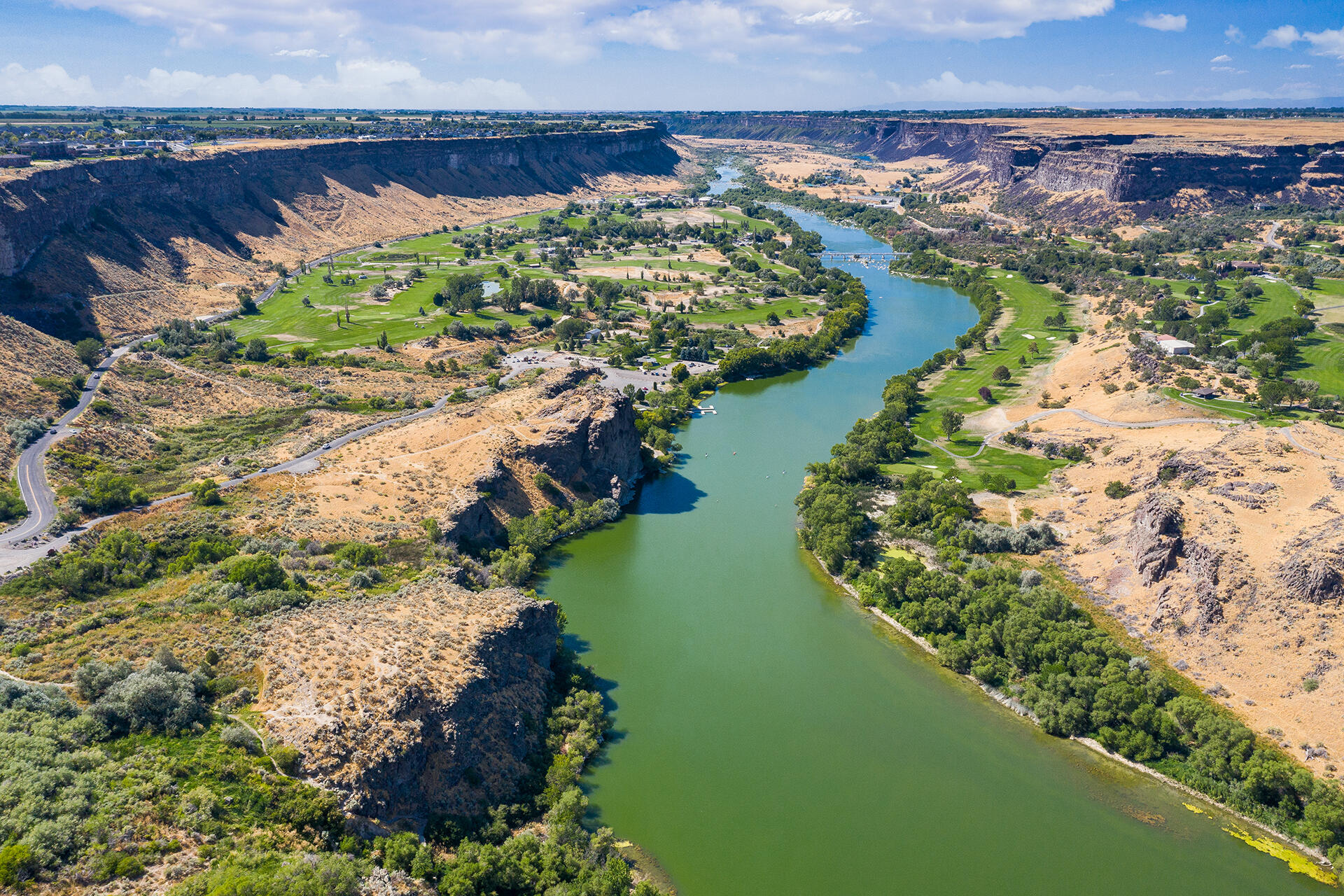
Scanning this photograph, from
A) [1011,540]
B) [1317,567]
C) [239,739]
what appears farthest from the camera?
[1011,540]

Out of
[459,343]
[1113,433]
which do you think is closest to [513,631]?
[1113,433]

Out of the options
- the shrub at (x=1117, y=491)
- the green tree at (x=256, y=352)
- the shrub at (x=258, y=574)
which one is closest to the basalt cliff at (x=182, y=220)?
the green tree at (x=256, y=352)

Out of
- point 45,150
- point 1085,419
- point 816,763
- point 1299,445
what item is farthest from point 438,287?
point 1299,445

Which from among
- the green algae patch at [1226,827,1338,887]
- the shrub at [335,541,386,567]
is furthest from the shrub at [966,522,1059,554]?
the shrub at [335,541,386,567]

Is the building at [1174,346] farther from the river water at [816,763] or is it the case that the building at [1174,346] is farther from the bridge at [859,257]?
the bridge at [859,257]

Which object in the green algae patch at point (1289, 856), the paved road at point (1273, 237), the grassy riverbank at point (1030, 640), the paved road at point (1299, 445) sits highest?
the paved road at point (1273, 237)

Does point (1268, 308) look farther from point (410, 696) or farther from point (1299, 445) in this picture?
point (410, 696)
